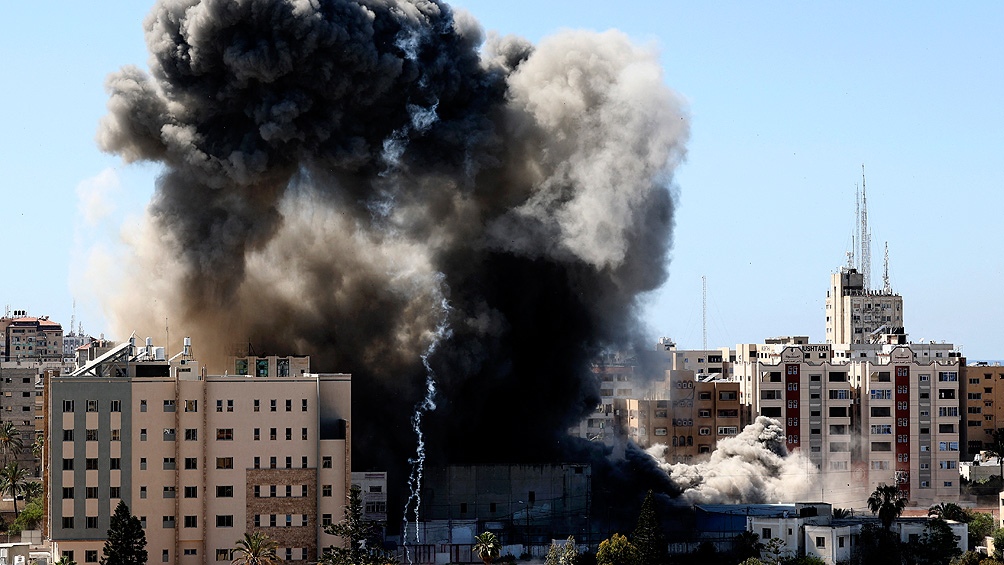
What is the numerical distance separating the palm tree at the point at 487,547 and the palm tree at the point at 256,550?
789 cm

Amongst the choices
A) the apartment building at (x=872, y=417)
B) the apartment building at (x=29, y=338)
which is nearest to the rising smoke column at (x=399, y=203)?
the apartment building at (x=872, y=417)

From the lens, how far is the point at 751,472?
9225 centimetres

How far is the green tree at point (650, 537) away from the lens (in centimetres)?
6712

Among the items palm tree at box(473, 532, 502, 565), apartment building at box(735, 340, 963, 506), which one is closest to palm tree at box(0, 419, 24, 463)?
palm tree at box(473, 532, 502, 565)

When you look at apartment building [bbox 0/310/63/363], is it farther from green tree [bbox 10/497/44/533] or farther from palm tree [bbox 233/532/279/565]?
palm tree [bbox 233/532/279/565]

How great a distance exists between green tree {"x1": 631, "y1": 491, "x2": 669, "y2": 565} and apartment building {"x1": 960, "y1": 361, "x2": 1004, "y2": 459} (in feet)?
163

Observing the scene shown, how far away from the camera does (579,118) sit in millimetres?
85625

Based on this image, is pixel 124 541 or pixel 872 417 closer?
pixel 124 541

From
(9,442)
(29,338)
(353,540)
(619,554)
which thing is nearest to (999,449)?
(619,554)

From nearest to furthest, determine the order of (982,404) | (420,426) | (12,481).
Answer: (420,426) → (12,481) → (982,404)

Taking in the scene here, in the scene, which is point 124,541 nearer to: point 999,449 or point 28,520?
point 28,520

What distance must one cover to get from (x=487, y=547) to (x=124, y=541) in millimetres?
13563

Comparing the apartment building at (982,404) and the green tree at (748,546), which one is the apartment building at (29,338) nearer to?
the apartment building at (982,404)

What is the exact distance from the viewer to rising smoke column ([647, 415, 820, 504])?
290ft
